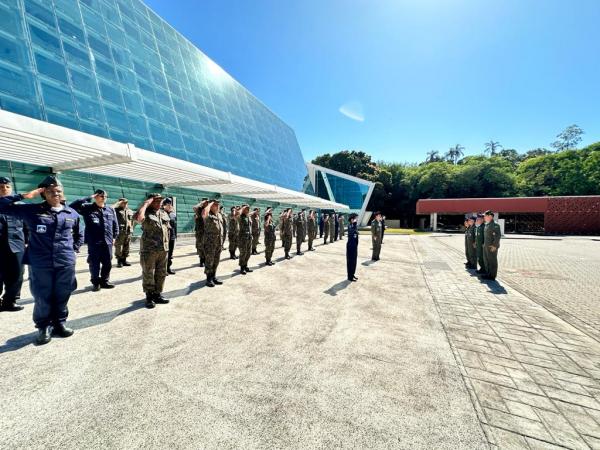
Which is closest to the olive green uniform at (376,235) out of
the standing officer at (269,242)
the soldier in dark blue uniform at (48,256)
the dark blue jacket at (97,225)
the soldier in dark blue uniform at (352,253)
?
the soldier in dark blue uniform at (352,253)

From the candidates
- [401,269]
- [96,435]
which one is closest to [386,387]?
[96,435]

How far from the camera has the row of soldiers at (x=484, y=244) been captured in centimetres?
724

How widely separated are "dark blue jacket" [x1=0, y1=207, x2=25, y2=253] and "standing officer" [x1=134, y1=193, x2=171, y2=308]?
1.84 meters

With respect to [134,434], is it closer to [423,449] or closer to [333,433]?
[333,433]

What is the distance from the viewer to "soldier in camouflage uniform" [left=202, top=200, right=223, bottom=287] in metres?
5.94

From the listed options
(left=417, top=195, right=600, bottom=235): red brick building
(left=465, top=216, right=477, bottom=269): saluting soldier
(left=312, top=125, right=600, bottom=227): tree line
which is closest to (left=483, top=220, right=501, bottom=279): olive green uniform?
(left=465, top=216, right=477, bottom=269): saluting soldier

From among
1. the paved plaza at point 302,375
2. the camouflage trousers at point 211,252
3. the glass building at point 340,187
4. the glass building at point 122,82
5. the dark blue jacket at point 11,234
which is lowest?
the paved plaza at point 302,375

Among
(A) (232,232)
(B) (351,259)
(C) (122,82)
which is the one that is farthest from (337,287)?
(C) (122,82)

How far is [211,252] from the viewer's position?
598 centimetres

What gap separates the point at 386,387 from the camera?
96.9 inches

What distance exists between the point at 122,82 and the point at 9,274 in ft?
44.6

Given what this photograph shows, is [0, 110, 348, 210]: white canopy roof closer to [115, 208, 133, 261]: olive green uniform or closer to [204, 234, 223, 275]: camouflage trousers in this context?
[115, 208, 133, 261]: olive green uniform

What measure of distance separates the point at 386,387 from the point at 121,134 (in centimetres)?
1466

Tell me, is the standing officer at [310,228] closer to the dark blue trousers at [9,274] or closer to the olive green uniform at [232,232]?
the olive green uniform at [232,232]
